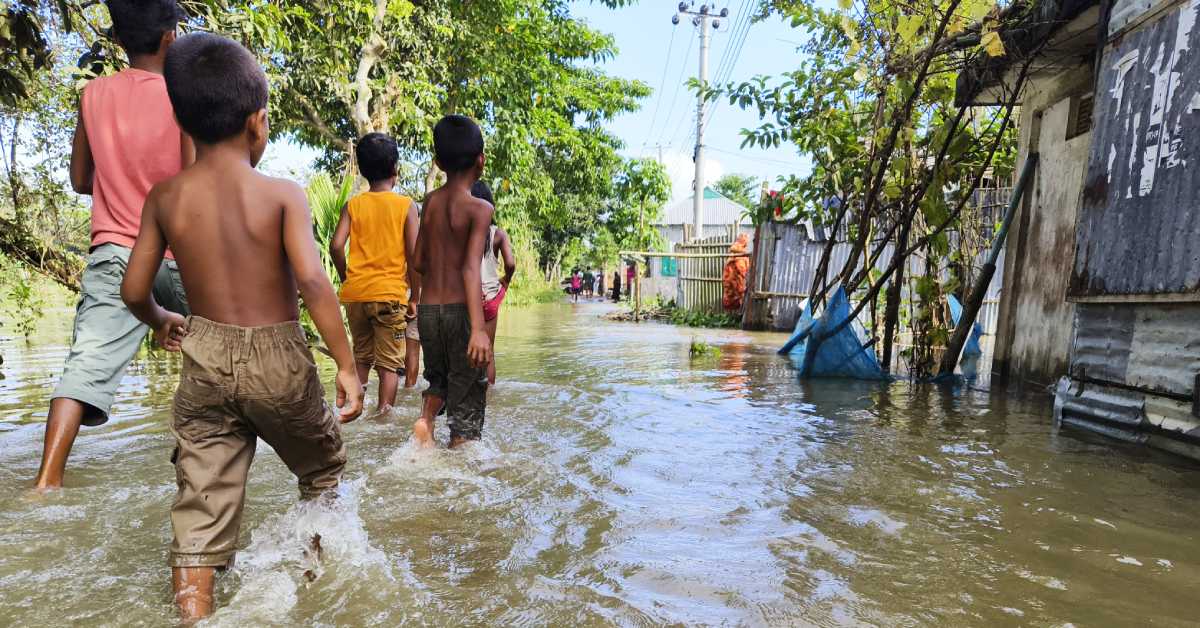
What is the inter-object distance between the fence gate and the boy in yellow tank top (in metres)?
11.1

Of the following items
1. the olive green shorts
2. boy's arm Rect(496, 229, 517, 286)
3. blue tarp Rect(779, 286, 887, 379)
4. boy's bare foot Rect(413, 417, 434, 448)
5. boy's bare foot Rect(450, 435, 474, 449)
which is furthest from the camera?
blue tarp Rect(779, 286, 887, 379)

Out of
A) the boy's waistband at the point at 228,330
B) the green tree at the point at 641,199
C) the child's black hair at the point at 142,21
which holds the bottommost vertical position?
the boy's waistband at the point at 228,330

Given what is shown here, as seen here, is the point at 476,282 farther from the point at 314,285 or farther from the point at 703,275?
the point at 703,275

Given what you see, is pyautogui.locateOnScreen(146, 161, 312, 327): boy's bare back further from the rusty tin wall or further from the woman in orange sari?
the woman in orange sari

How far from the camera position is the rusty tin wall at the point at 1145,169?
366 cm

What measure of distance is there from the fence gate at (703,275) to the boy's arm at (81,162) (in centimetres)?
1284

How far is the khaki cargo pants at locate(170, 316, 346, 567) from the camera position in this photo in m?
1.85

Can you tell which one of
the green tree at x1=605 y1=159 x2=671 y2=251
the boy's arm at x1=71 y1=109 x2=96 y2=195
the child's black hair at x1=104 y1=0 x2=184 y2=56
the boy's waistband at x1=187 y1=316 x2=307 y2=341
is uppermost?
the green tree at x1=605 y1=159 x2=671 y2=251

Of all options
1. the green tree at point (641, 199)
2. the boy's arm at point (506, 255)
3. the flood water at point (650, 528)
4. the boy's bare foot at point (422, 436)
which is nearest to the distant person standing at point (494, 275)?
the boy's arm at point (506, 255)

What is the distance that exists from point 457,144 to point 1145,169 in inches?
146

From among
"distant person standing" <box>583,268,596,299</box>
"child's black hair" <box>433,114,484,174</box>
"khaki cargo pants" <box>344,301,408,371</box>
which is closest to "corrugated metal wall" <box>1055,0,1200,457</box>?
"child's black hair" <box>433,114,484,174</box>

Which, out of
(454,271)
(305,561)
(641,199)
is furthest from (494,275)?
(641,199)

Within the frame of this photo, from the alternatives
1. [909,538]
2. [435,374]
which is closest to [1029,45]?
[909,538]

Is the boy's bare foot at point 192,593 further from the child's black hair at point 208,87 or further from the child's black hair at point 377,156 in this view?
the child's black hair at point 377,156
